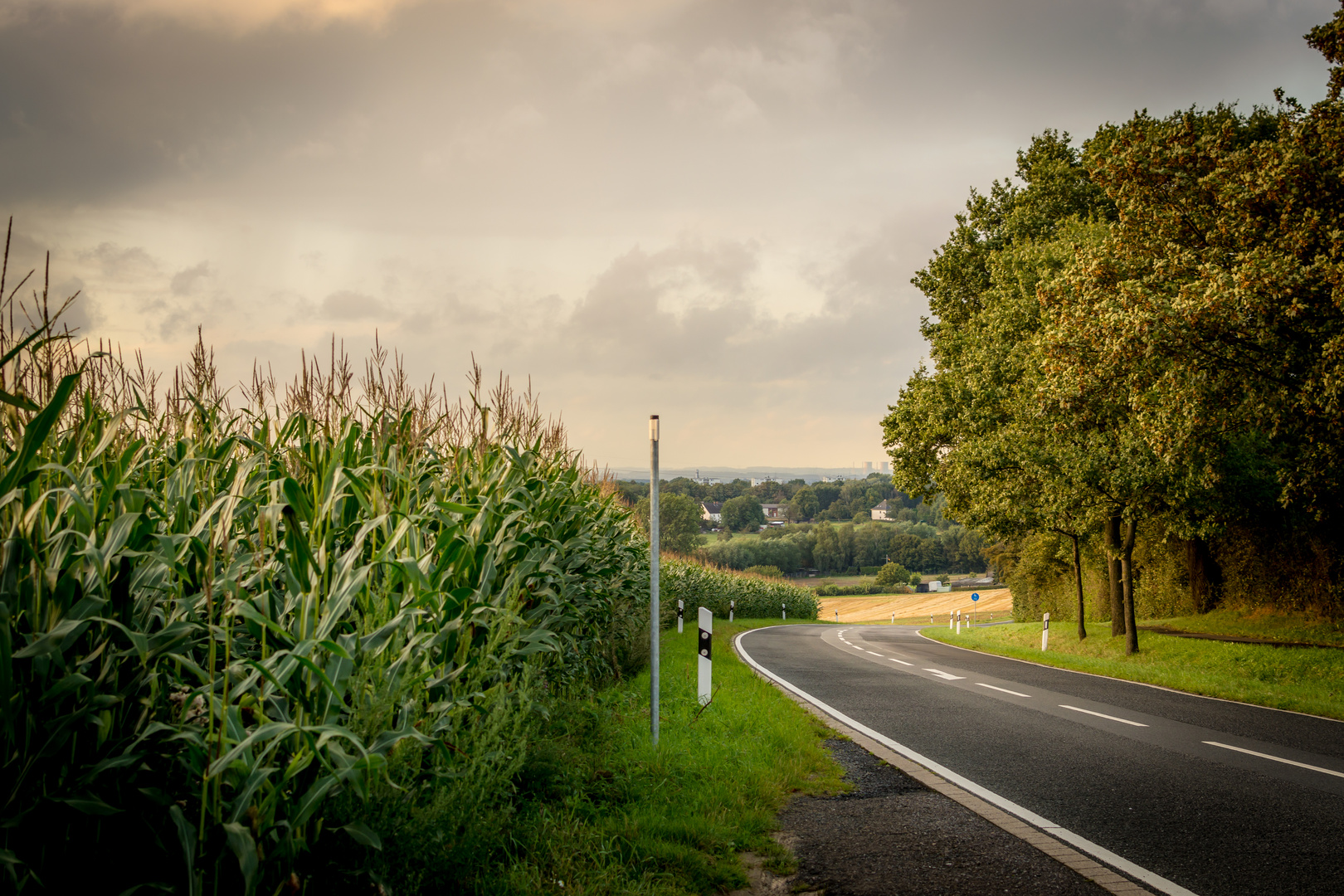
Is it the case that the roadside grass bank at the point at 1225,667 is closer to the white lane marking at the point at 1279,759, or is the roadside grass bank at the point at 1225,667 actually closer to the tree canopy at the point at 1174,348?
the tree canopy at the point at 1174,348

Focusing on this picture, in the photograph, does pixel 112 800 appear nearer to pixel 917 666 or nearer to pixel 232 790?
pixel 232 790

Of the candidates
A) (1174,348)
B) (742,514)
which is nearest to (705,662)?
(1174,348)

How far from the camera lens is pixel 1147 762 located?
7.00 meters

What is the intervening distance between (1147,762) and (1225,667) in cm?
1044

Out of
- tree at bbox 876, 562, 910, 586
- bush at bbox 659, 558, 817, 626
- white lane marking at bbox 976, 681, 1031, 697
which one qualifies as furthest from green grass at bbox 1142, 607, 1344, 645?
tree at bbox 876, 562, 910, 586

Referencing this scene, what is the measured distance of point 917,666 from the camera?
15.6 metres

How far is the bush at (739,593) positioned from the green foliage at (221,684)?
22.8 m

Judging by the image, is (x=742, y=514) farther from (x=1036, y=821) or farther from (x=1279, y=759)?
(x=1036, y=821)

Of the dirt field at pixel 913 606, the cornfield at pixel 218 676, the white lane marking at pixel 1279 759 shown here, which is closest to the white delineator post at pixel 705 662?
the cornfield at pixel 218 676

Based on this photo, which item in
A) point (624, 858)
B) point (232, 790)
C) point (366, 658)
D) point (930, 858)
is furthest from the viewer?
point (930, 858)

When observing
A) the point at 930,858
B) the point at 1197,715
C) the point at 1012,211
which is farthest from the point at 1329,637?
the point at 930,858

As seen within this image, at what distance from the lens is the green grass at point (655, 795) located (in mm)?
3904

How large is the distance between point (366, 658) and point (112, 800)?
0.84 metres

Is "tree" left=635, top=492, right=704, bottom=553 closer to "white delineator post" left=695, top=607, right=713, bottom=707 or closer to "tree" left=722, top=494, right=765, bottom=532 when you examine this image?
"tree" left=722, top=494, right=765, bottom=532
